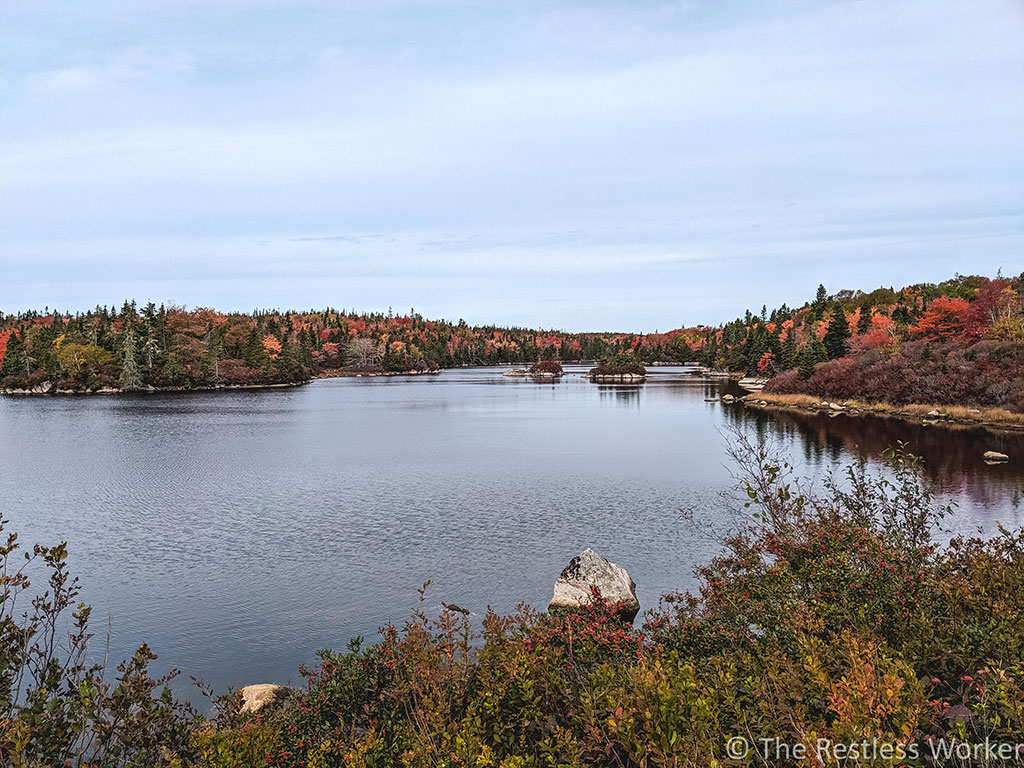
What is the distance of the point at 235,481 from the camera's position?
32.5 m

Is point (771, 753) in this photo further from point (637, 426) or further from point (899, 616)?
point (637, 426)

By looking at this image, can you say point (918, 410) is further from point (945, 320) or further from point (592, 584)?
point (592, 584)

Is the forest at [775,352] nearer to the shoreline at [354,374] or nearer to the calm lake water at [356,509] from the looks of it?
the shoreline at [354,374]

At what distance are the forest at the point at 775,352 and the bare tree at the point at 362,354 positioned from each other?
28 centimetres

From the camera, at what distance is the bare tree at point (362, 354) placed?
6978 inches

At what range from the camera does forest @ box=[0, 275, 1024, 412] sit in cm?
5697

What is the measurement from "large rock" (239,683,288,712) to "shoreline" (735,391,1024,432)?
5261 cm

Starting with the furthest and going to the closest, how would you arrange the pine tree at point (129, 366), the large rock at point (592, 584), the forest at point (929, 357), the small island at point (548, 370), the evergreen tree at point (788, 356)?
the small island at point (548, 370) < the pine tree at point (129, 366) < the evergreen tree at point (788, 356) < the forest at point (929, 357) < the large rock at point (592, 584)

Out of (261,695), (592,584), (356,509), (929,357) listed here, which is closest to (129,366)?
(356,509)

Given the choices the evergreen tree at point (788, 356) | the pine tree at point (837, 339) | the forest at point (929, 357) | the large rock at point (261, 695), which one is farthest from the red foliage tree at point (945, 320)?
the large rock at point (261, 695)

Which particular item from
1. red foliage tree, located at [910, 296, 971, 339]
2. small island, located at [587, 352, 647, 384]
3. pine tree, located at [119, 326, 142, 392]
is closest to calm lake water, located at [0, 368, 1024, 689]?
red foliage tree, located at [910, 296, 971, 339]

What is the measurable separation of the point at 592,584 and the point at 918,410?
2071 inches

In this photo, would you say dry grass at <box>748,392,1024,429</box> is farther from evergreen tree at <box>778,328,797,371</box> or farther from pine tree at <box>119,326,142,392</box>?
pine tree at <box>119,326,142,392</box>

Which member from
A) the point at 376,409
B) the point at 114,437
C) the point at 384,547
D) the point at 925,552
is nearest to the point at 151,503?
the point at 384,547
